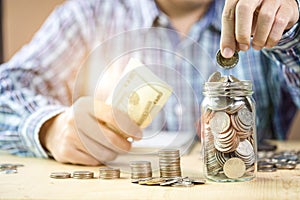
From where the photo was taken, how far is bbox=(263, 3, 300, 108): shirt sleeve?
126cm

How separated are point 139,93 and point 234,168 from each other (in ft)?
0.86

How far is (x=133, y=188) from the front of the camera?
992 mm

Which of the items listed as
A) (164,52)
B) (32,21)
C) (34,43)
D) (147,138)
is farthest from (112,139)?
(32,21)

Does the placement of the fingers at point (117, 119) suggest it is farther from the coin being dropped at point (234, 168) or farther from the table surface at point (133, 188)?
the coin being dropped at point (234, 168)

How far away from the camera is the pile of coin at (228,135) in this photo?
39.6 inches

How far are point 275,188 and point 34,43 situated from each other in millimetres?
1025

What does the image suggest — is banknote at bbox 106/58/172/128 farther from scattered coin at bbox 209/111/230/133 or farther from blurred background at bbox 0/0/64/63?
blurred background at bbox 0/0/64/63

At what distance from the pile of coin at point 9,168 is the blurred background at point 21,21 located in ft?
4.18

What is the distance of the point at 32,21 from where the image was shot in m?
2.47

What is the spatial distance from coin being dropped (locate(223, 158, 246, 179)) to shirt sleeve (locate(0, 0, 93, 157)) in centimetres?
50

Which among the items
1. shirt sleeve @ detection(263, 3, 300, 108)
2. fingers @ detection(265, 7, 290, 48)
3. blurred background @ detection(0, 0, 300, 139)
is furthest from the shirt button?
blurred background @ detection(0, 0, 300, 139)

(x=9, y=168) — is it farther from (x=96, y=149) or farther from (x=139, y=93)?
(x=139, y=93)

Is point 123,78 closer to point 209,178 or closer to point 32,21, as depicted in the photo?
point 209,178

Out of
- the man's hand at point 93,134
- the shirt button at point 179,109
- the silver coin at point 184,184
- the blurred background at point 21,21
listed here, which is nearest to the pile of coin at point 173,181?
the silver coin at point 184,184
